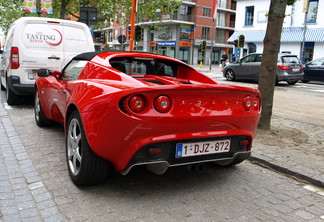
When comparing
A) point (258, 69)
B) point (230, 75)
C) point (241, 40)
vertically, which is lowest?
point (230, 75)

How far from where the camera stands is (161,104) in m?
2.78

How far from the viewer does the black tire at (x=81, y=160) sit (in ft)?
9.92

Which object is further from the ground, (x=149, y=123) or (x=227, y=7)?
→ (x=227, y=7)

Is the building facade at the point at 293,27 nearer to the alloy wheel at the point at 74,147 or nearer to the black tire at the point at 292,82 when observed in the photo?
the black tire at the point at 292,82

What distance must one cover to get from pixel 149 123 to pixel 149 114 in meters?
0.08

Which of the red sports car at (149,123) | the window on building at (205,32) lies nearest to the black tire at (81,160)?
the red sports car at (149,123)

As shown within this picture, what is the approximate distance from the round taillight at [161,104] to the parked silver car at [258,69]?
14148mm

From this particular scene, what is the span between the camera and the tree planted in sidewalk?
538 cm

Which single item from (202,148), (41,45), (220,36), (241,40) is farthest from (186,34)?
(202,148)

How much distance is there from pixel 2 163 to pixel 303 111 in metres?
7.45

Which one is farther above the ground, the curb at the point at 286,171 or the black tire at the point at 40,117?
the black tire at the point at 40,117

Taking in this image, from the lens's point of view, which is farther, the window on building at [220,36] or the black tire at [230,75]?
the window on building at [220,36]

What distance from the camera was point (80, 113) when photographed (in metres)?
3.10

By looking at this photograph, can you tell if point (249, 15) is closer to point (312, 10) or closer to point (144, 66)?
point (312, 10)
